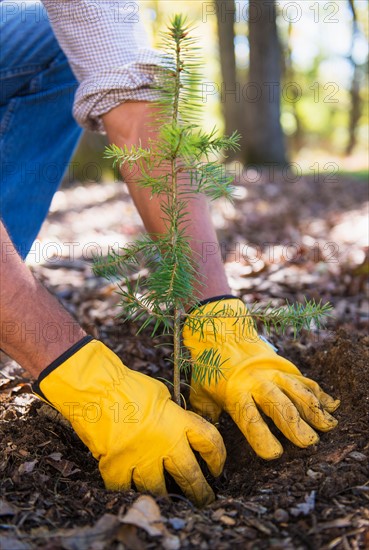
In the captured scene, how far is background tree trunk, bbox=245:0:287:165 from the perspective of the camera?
8.47 metres

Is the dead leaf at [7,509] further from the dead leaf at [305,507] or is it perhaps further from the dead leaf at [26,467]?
the dead leaf at [305,507]

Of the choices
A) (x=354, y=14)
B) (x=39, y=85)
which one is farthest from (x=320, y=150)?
(x=39, y=85)

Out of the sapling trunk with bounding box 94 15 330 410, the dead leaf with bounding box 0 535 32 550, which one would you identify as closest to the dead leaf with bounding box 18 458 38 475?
the dead leaf with bounding box 0 535 32 550

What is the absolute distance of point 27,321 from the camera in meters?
1.59

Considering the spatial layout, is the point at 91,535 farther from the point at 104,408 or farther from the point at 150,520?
the point at 104,408

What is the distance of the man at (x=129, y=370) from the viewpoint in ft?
5.19

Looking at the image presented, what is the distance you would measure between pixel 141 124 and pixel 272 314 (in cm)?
92

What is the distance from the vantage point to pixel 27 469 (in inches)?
60.3

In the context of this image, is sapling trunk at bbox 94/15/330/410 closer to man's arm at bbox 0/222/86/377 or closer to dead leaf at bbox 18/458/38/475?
man's arm at bbox 0/222/86/377

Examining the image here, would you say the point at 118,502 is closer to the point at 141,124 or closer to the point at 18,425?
the point at 18,425

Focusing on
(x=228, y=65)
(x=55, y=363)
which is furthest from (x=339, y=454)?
(x=228, y=65)

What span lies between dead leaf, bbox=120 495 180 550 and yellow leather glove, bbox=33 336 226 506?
0.74 feet

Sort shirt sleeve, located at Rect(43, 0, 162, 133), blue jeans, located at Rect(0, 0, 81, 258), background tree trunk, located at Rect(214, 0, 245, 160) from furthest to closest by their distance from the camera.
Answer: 1. background tree trunk, located at Rect(214, 0, 245, 160)
2. blue jeans, located at Rect(0, 0, 81, 258)
3. shirt sleeve, located at Rect(43, 0, 162, 133)

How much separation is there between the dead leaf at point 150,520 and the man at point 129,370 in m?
0.24
